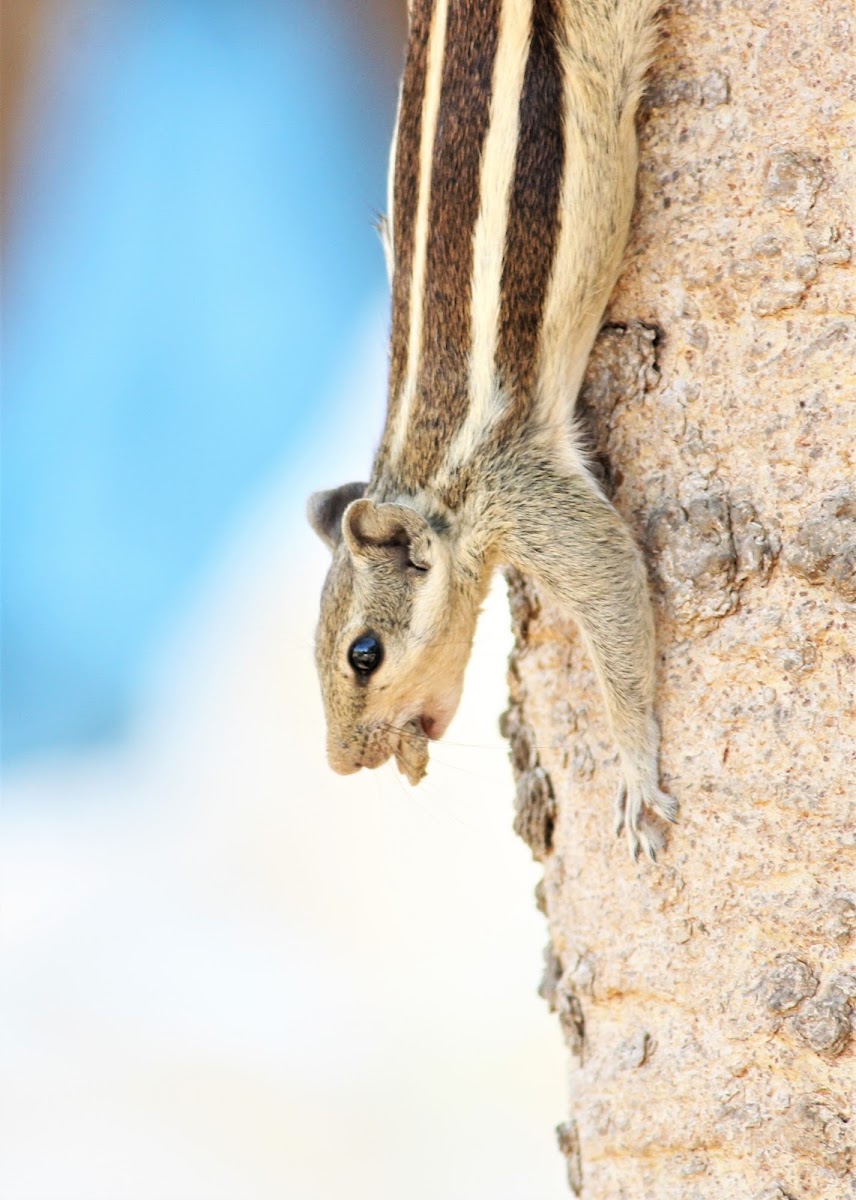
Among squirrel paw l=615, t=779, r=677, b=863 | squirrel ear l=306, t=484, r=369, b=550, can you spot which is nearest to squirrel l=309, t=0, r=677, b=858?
squirrel paw l=615, t=779, r=677, b=863

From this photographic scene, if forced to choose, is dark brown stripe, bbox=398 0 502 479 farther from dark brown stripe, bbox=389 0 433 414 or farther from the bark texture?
the bark texture

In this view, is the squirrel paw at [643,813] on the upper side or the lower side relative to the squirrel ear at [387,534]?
lower

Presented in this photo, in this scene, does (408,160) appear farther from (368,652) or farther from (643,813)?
(643,813)

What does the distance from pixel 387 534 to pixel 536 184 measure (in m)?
0.62

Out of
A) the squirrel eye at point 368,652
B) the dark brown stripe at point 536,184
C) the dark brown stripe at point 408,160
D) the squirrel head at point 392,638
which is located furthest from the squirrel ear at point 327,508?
the dark brown stripe at point 536,184

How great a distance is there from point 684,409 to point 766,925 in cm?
70

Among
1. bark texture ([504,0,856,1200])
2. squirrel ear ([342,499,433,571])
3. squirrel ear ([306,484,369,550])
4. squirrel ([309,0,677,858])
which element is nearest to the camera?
bark texture ([504,0,856,1200])

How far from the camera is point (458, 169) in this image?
2084 millimetres

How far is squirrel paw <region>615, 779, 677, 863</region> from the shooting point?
6.25ft

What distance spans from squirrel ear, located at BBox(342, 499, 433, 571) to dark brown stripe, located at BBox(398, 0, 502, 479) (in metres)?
0.28

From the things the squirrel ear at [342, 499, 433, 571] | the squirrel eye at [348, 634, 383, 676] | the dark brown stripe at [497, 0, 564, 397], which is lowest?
the squirrel eye at [348, 634, 383, 676]

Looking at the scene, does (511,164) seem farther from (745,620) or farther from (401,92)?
(745,620)

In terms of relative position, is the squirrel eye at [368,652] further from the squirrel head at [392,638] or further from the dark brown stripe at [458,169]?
Result: the dark brown stripe at [458,169]

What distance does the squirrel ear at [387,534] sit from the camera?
2.31m
